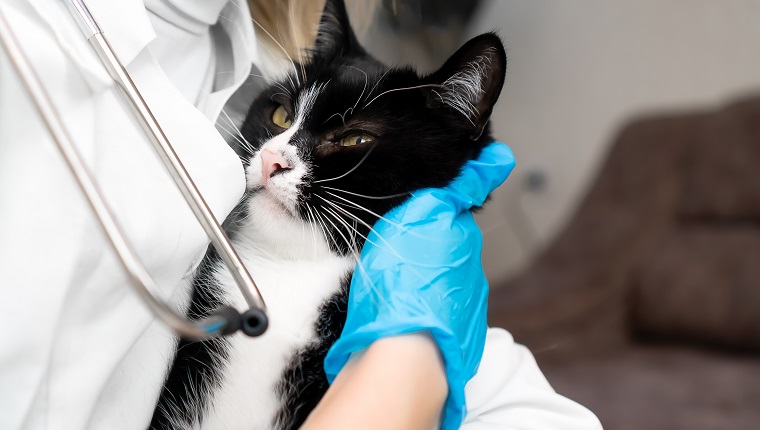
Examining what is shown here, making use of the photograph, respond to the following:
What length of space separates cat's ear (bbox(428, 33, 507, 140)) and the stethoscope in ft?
1.24

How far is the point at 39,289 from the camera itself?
1.57 feet

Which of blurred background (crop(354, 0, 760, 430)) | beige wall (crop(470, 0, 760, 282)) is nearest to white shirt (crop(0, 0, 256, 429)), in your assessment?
blurred background (crop(354, 0, 760, 430))

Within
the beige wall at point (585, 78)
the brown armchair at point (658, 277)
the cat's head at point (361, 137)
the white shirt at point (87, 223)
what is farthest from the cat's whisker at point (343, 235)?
the beige wall at point (585, 78)

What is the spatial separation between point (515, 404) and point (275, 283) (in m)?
0.29

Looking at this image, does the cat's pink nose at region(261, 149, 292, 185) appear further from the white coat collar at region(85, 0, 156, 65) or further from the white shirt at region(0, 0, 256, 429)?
Answer: the white coat collar at region(85, 0, 156, 65)

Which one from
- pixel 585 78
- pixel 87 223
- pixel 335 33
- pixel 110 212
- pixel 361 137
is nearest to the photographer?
pixel 110 212

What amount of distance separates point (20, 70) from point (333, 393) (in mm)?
347

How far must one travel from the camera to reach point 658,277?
6.46 ft

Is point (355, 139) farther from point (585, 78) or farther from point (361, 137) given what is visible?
point (585, 78)

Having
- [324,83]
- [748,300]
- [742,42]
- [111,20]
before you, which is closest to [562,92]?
[742,42]

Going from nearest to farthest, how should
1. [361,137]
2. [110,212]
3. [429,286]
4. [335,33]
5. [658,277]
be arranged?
[110,212], [429,286], [361,137], [335,33], [658,277]

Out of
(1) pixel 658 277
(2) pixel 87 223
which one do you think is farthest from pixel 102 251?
(1) pixel 658 277

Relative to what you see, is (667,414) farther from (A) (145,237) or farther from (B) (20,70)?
(B) (20,70)

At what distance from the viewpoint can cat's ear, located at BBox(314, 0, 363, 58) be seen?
33.4 inches
